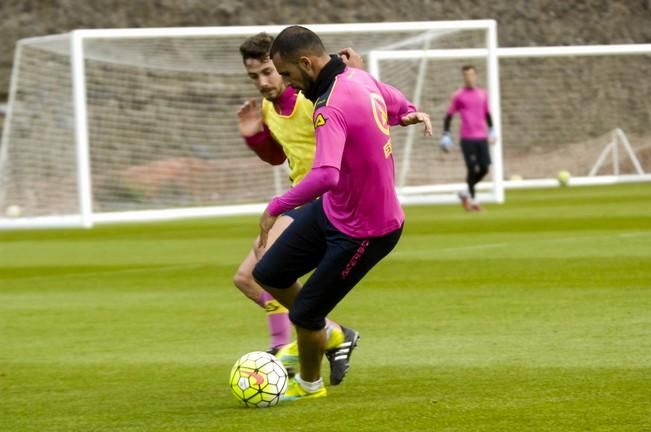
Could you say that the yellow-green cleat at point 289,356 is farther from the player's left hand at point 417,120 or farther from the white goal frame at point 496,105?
the white goal frame at point 496,105

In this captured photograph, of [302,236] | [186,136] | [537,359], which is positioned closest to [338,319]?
[537,359]

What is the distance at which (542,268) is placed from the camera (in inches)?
544

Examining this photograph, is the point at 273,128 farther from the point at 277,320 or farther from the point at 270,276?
the point at 270,276

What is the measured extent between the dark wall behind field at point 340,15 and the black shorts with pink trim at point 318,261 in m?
30.6

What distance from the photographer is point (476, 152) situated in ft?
78.2

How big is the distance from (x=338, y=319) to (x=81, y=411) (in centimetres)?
374

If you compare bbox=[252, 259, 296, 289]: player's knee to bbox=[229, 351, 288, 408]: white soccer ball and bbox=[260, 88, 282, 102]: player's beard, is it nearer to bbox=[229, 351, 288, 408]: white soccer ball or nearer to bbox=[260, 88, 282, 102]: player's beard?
bbox=[229, 351, 288, 408]: white soccer ball

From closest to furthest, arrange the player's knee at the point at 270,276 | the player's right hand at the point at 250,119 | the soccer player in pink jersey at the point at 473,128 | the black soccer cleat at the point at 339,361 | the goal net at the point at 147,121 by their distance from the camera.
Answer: the player's knee at the point at 270,276 → the black soccer cleat at the point at 339,361 → the player's right hand at the point at 250,119 → the soccer player in pink jersey at the point at 473,128 → the goal net at the point at 147,121

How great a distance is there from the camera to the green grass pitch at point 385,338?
7.18 metres

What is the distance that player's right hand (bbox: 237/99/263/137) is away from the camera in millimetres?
8789

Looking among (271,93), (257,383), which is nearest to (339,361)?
(257,383)

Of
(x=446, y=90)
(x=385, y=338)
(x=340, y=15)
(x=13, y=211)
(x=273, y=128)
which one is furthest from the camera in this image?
(x=340, y=15)

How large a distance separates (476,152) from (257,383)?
654 inches

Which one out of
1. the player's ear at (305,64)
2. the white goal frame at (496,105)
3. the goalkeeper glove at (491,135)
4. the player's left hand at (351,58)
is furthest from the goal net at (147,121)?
the player's ear at (305,64)
